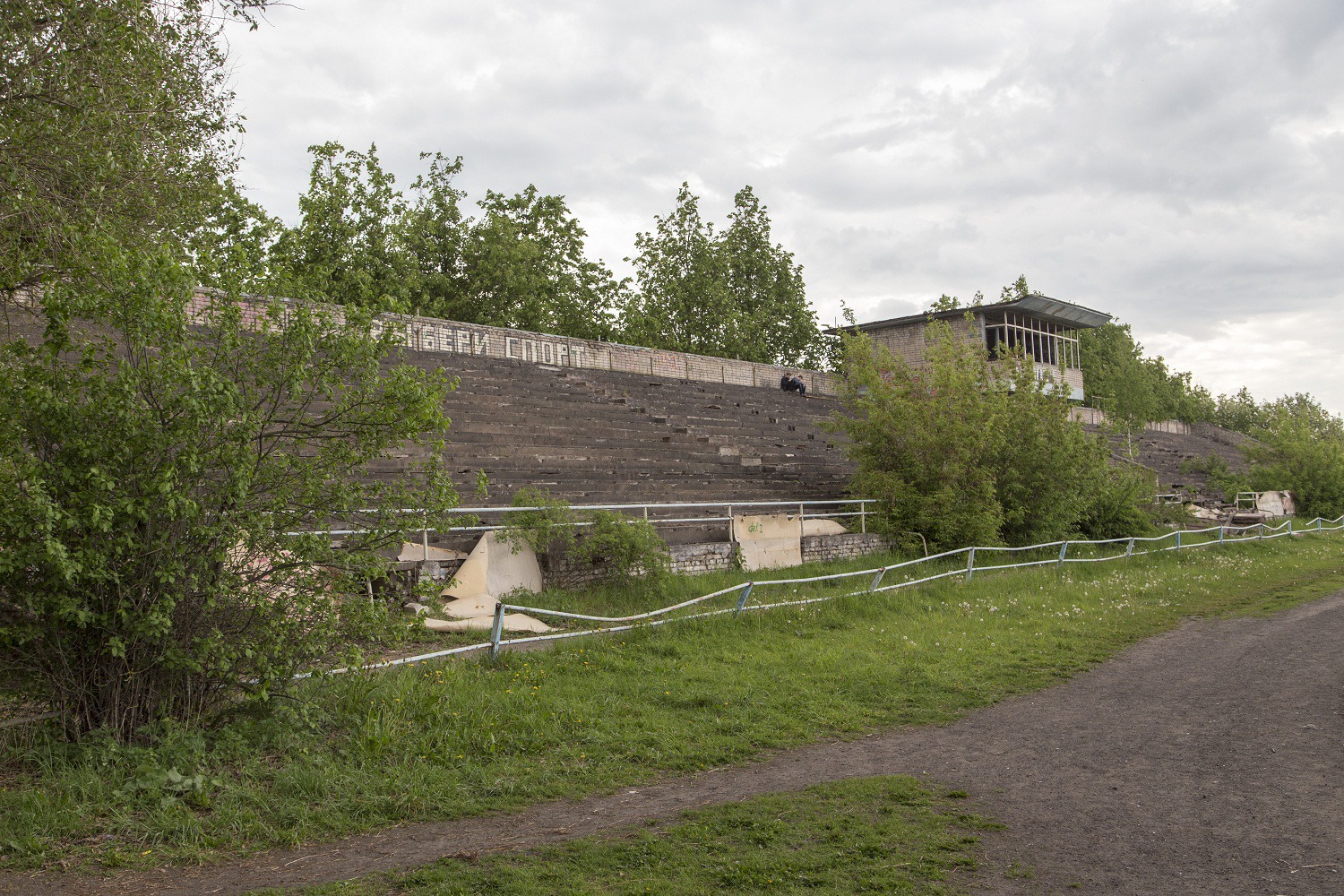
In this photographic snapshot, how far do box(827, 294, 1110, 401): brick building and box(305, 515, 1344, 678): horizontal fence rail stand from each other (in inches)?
460

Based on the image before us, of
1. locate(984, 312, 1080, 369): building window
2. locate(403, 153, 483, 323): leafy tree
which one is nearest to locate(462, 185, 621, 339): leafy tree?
locate(403, 153, 483, 323): leafy tree

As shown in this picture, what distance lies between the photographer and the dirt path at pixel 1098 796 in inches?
202

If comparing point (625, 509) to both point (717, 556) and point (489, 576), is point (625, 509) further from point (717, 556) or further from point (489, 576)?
point (489, 576)

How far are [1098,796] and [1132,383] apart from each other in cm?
5540

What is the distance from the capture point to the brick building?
3838 cm

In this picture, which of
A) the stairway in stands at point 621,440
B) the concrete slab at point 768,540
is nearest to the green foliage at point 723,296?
the stairway in stands at point 621,440

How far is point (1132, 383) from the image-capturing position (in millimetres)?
56062

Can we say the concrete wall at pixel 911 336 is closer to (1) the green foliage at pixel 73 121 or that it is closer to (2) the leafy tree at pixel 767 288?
(2) the leafy tree at pixel 767 288

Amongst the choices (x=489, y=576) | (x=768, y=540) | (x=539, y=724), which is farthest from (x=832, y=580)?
(x=539, y=724)

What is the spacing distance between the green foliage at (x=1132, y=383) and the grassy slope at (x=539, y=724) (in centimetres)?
3688

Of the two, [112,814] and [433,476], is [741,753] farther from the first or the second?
[112,814]

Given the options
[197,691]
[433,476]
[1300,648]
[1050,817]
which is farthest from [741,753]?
[1300,648]

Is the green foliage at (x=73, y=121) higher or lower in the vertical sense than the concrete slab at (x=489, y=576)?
higher

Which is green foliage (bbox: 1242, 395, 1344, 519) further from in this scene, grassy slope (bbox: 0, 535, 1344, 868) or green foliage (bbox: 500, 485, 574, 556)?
green foliage (bbox: 500, 485, 574, 556)
